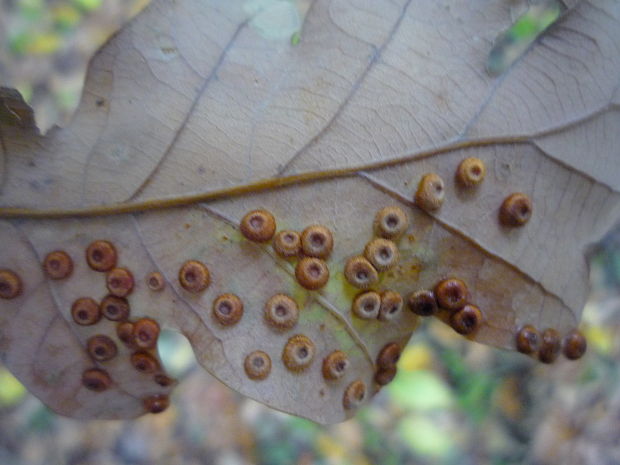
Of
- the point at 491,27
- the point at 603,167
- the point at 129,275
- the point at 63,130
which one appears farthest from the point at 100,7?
the point at 603,167

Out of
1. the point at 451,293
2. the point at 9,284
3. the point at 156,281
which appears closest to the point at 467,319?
the point at 451,293

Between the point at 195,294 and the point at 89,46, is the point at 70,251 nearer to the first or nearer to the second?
the point at 195,294

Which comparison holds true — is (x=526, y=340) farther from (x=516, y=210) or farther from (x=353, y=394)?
(x=353, y=394)

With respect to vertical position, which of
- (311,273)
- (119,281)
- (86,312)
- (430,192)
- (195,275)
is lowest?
(86,312)

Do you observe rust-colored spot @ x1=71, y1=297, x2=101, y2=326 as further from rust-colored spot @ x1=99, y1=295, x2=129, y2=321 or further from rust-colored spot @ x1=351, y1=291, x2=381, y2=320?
rust-colored spot @ x1=351, y1=291, x2=381, y2=320

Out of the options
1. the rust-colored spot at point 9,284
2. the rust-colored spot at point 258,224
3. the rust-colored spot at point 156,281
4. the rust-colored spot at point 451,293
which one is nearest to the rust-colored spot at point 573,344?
the rust-colored spot at point 451,293

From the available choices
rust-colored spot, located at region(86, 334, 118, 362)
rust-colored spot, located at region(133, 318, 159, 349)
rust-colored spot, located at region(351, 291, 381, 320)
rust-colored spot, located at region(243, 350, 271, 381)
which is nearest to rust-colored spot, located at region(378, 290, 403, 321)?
rust-colored spot, located at region(351, 291, 381, 320)
